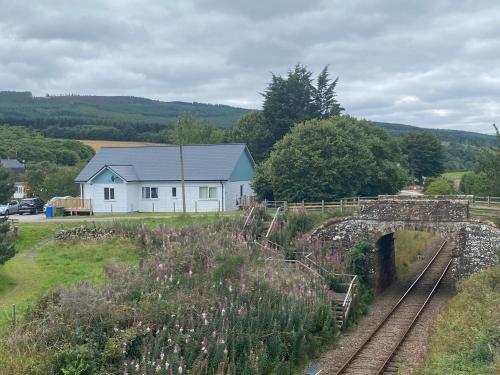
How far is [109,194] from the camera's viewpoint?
1805 inches

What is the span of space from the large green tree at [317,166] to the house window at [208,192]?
114 inches

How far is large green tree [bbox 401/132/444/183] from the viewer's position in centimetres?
8831

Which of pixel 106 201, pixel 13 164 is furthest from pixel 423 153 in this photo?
pixel 13 164

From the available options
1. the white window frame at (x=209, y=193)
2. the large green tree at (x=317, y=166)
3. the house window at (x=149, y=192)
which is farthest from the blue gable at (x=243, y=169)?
the house window at (x=149, y=192)

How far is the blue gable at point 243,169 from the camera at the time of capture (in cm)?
4603

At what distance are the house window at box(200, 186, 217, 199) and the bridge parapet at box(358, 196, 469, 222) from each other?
14.8 metres

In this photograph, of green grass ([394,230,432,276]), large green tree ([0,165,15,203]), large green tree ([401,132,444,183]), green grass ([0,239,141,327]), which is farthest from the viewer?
large green tree ([401,132,444,183])

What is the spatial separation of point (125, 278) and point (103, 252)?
10131 mm

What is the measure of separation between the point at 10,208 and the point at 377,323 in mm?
→ 32682

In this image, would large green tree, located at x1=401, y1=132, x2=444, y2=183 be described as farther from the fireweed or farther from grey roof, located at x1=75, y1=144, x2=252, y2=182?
the fireweed

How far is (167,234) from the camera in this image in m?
30.7

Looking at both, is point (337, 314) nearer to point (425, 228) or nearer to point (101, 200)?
point (425, 228)

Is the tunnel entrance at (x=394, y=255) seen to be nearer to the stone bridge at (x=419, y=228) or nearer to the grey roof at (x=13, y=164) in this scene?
the stone bridge at (x=419, y=228)

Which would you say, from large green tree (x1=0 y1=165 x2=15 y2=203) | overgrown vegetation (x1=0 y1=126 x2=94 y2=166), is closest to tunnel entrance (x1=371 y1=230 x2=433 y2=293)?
large green tree (x1=0 y1=165 x2=15 y2=203)
